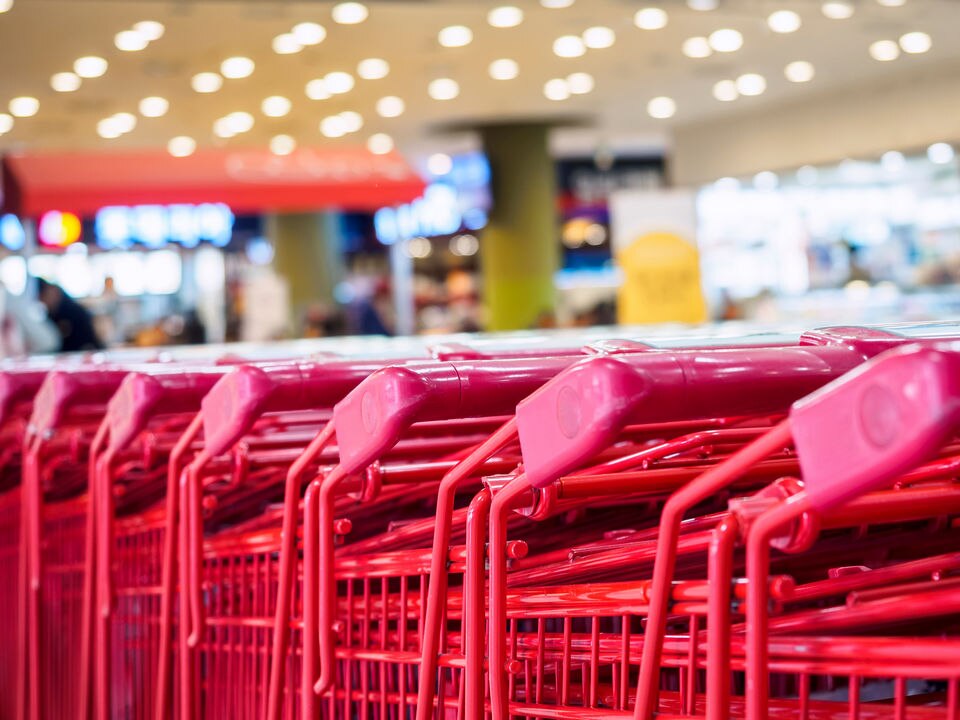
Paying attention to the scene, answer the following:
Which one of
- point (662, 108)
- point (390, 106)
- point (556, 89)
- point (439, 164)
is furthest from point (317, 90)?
point (439, 164)

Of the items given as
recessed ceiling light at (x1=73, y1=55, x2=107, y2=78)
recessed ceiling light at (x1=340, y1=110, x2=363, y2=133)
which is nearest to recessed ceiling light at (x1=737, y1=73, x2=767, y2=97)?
recessed ceiling light at (x1=340, y1=110, x2=363, y2=133)

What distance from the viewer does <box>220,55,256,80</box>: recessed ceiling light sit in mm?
11227

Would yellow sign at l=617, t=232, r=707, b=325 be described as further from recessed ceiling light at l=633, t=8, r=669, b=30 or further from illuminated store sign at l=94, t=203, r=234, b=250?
illuminated store sign at l=94, t=203, r=234, b=250

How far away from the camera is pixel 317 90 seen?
1289cm

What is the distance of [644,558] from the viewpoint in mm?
1180

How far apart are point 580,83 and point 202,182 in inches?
170

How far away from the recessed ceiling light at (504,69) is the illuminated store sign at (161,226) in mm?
4007

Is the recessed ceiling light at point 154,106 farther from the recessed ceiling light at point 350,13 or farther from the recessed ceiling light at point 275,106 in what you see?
the recessed ceiling light at point 350,13

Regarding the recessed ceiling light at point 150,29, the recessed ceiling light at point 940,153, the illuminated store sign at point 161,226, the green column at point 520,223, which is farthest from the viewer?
the green column at point 520,223

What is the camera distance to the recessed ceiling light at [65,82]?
11406 mm

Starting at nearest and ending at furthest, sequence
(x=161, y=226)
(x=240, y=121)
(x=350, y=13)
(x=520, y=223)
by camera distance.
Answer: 1. (x=350, y=13)
2. (x=240, y=121)
3. (x=161, y=226)
4. (x=520, y=223)

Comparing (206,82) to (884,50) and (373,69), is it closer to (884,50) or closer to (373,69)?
(373,69)

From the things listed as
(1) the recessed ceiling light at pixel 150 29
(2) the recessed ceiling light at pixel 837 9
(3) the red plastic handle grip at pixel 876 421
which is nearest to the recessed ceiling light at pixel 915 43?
(2) the recessed ceiling light at pixel 837 9

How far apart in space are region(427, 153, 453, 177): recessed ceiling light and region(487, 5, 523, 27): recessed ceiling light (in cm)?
797
